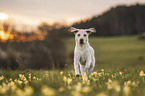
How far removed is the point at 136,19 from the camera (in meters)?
71.7

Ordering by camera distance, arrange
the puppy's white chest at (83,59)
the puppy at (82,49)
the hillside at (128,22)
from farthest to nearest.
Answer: the hillside at (128,22)
the puppy's white chest at (83,59)
the puppy at (82,49)

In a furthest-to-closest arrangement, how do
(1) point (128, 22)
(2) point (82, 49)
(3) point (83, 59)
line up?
(1) point (128, 22) < (3) point (83, 59) < (2) point (82, 49)

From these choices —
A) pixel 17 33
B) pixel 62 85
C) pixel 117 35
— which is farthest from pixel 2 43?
pixel 117 35

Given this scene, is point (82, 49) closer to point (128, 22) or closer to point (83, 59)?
point (83, 59)

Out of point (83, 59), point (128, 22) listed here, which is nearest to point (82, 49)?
point (83, 59)

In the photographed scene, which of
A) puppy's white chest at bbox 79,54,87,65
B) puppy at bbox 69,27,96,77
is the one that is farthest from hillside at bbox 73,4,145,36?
puppy at bbox 69,27,96,77

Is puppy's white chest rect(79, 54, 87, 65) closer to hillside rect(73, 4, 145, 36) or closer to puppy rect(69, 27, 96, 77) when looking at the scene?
puppy rect(69, 27, 96, 77)

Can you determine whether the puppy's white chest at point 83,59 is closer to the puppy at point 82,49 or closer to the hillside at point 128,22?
the puppy at point 82,49

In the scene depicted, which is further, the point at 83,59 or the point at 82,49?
the point at 83,59

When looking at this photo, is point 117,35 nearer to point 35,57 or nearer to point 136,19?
point 136,19

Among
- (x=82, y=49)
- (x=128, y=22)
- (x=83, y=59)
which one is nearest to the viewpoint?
(x=82, y=49)

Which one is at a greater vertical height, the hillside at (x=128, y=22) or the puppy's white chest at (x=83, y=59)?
the hillside at (x=128, y=22)

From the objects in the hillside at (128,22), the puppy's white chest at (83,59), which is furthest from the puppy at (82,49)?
the hillside at (128,22)

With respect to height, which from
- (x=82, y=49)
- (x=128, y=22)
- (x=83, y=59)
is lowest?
(x=83, y=59)
